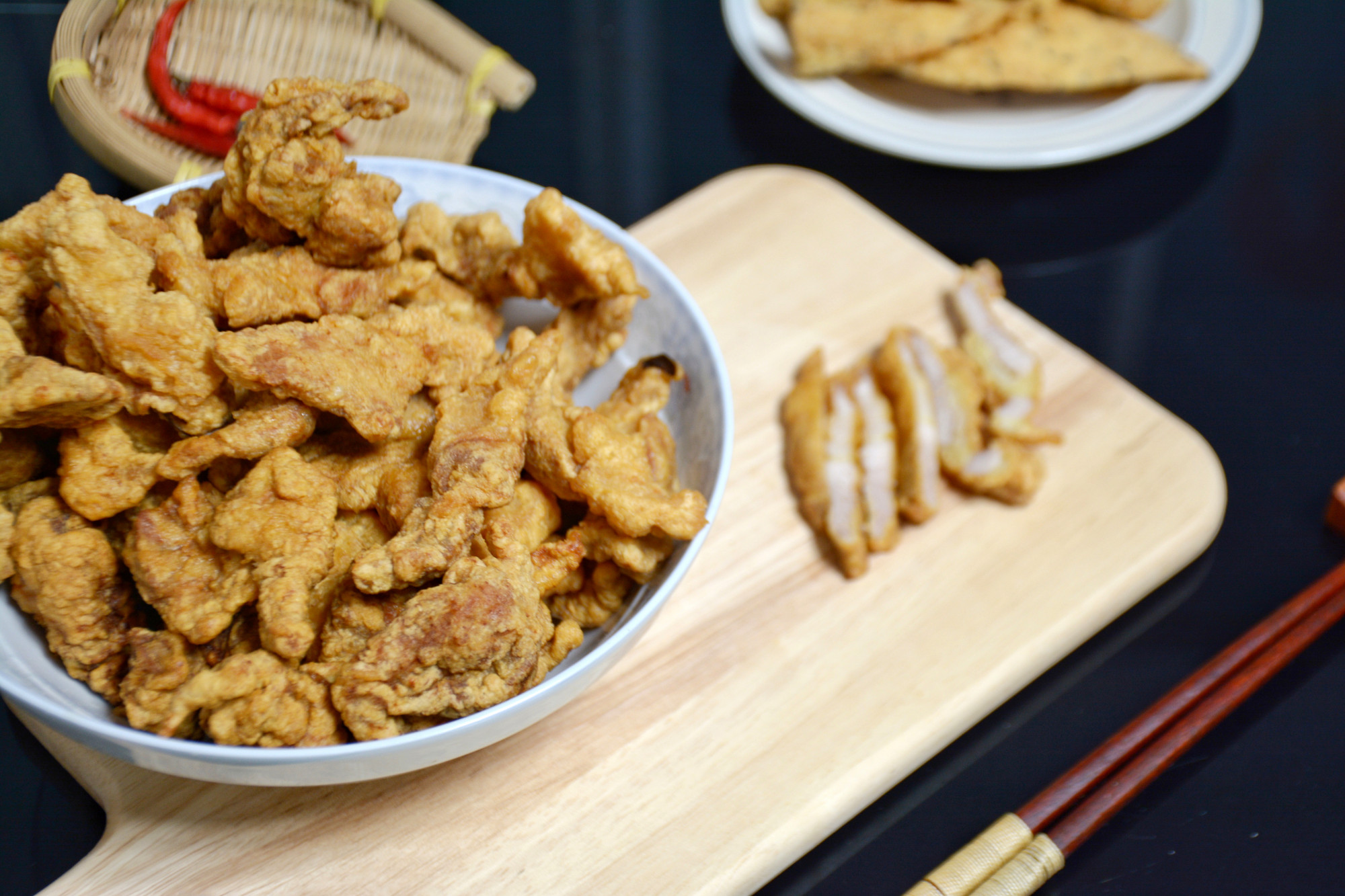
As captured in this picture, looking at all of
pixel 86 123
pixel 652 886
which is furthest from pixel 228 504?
pixel 86 123

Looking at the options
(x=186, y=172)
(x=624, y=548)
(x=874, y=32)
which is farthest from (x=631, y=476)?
(x=874, y=32)

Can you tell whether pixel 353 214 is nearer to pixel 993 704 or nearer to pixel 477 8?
pixel 993 704

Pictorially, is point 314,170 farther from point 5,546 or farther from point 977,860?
point 977,860

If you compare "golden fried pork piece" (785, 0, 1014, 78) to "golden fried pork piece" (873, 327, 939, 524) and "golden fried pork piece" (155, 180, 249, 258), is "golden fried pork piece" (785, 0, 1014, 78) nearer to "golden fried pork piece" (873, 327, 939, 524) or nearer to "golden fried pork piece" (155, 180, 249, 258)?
"golden fried pork piece" (873, 327, 939, 524)

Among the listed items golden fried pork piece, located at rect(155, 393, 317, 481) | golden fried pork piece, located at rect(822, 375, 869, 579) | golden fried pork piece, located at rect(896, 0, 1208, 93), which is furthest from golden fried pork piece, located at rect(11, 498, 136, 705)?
golden fried pork piece, located at rect(896, 0, 1208, 93)

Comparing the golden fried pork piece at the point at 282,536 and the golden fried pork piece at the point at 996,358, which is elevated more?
the golden fried pork piece at the point at 282,536

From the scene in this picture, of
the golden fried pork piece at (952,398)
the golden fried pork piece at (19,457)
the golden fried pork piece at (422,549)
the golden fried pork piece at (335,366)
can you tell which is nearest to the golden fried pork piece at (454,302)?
the golden fried pork piece at (335,366)

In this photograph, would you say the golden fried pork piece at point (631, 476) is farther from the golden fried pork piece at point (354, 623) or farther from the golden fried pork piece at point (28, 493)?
the golden fried pork piece at point (28, 493)
